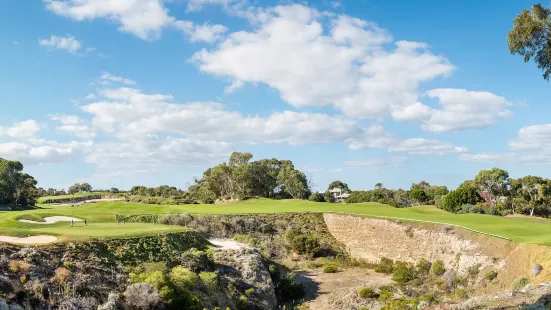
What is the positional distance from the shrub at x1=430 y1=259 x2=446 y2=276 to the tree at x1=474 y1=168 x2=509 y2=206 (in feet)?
138

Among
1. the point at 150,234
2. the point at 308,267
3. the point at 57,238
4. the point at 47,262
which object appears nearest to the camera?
the point at 47,262

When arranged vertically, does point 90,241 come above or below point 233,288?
above

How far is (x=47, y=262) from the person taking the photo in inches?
629

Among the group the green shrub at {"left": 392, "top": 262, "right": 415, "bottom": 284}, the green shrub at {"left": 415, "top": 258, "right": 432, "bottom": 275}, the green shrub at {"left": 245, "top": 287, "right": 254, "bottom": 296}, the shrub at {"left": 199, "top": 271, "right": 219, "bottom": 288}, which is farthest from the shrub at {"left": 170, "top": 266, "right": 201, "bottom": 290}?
the green shrub at {"left": 415, "top": 258, "right": 432, "bottom": 275}

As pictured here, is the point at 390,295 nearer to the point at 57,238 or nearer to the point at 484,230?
the point at 484,230

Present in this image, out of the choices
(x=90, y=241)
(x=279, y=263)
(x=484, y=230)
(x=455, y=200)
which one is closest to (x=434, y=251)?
(x=484, y=230)

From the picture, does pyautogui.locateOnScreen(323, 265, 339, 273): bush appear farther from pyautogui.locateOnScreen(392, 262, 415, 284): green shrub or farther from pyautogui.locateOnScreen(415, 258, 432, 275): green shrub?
pyautogui.locateOnScreen(415, 258, 432, 275): green shrub

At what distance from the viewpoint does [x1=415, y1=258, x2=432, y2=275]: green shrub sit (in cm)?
2877

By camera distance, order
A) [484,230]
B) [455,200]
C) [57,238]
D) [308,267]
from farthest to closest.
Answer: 1. [455,200]
2. [308,267]
3. [484,230]
4. [57,238]

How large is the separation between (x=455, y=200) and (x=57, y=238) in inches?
2081

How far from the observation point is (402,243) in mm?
32656

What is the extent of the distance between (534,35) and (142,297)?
61.4 ft

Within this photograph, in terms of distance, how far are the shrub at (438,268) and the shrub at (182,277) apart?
679 inches

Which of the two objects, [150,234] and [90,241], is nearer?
[90,241]
